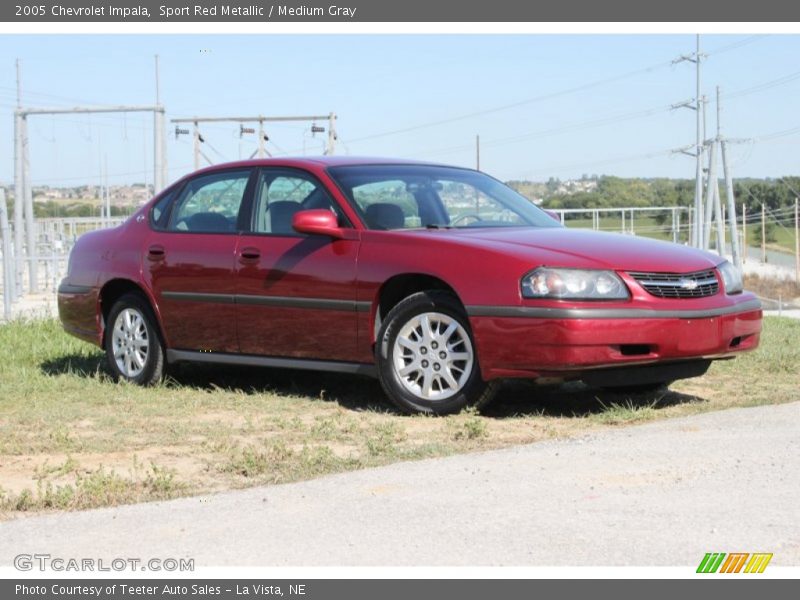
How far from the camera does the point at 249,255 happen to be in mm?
8711

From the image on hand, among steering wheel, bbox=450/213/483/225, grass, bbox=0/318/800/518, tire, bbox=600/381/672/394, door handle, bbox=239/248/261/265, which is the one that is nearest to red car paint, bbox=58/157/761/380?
door handle, bbox=239/248/261/265

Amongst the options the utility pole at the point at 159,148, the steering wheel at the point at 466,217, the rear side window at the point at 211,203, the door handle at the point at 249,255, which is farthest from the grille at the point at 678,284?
the utility pole at the point at 159,148

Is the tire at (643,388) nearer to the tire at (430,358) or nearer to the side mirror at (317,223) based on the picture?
the tire at (430,358)

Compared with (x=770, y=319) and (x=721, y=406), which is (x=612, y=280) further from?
(x=770, y=319)

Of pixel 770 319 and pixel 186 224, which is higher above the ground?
pixel 186 224

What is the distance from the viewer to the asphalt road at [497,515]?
459cm

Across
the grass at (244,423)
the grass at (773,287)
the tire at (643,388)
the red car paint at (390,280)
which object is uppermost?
the red car paint at (390,280)

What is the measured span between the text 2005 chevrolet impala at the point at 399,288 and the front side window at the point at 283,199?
0.01 m

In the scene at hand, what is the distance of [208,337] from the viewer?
29.8 feet

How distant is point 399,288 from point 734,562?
4.09 m

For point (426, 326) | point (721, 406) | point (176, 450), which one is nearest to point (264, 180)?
point (426, 326)

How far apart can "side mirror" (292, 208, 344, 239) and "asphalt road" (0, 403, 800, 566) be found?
2.27m

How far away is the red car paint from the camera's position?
745 centimetres

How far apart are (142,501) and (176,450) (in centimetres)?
129
